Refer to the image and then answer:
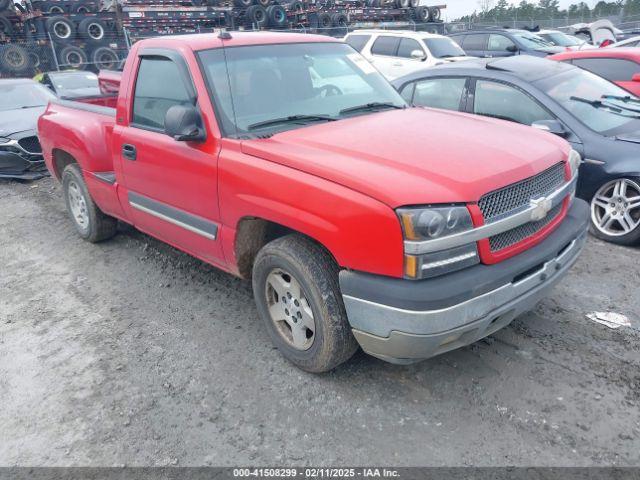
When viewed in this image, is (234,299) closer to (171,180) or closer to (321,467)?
(171,180)

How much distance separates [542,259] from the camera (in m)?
2.77

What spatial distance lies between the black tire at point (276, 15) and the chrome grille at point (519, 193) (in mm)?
21814

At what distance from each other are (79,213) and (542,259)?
186 inches

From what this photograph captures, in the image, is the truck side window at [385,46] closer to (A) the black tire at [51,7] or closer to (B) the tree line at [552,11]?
(A) the black tire at [51,7]

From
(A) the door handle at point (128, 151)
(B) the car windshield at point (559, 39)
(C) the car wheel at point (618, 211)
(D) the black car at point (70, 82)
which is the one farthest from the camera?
(B) the car windshield at point (559, 39)

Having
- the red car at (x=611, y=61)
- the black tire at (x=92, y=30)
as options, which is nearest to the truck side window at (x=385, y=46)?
the red car at (x=611, y=61)

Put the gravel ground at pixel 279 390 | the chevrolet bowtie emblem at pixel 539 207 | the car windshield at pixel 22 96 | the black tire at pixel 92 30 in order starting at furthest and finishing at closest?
the black tire at pixel 92 30, the car windshield at pixel 22 96, the chevrolet bowtie emblem at pixel 539 207, the gravel ground at pixel 279 390

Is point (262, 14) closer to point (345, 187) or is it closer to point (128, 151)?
point (128, 151)

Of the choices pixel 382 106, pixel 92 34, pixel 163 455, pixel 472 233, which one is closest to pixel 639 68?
pixel 382 106

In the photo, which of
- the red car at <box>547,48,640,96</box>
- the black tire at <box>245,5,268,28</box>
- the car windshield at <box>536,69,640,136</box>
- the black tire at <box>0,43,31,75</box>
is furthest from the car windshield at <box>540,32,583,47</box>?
the black tire at <box>0,43,31,75</box>

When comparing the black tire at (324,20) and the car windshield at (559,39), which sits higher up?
the black tire at (324,20)

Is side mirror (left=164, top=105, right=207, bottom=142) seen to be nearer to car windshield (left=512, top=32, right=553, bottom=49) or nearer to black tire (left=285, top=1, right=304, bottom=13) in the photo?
car windshield (left=512, top=32, right=553, bottom=49)

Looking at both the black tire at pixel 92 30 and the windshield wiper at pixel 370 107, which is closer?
the windshield wiper at pixel 370 107

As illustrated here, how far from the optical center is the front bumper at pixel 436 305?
2.37 metres
